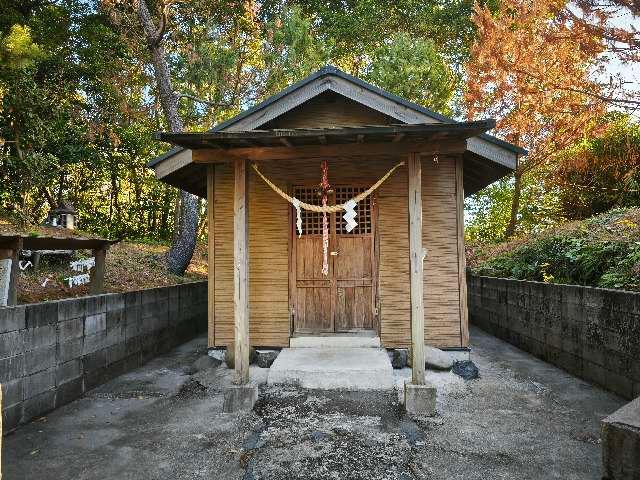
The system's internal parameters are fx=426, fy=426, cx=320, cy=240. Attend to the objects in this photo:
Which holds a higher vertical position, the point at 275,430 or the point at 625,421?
the point at 625,421

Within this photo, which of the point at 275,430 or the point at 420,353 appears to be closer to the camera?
the point at 275,430

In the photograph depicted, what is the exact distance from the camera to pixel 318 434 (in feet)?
15.1

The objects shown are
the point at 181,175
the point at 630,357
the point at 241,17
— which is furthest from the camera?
the point at 241,17

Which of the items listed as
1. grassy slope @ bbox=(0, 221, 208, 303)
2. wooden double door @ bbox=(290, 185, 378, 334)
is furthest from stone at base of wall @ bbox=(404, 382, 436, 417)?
grassy slope @ bbox=(0, 221, 208, 303)

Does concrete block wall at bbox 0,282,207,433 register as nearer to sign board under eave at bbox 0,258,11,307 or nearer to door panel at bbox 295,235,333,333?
sign board under eave at bbox 0,258,11,307

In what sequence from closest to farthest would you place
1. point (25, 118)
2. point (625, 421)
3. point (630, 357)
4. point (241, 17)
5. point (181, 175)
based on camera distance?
point (625, 421)
point (630, 357)
point (181, 175)
point (25, 118)
point (241, 17)

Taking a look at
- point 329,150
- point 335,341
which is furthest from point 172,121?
point 335,341

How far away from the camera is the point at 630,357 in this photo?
5.33m

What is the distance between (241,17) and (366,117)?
1083 cm

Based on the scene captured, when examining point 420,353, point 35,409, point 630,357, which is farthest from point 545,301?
point 35,409

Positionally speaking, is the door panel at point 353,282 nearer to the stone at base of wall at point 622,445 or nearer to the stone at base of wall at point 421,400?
the stone at base of wall at point 421,400

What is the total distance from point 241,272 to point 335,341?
7.90ft

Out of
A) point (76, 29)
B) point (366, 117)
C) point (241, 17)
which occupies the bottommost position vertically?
point (366, 117)

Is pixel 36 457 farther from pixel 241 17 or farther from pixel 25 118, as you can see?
pixel 241 17
